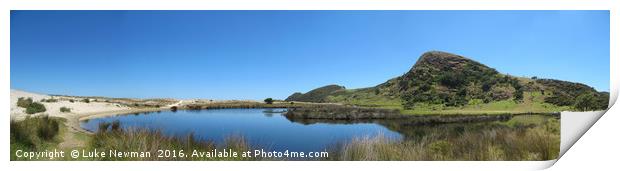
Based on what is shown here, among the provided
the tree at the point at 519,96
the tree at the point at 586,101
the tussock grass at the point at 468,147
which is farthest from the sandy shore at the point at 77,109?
the tree at the point at 586,101

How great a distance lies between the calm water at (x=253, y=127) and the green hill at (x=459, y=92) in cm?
74

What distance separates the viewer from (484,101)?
11328 mm

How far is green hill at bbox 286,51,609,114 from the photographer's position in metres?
9.99

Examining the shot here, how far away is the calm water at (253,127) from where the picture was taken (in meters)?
8.59

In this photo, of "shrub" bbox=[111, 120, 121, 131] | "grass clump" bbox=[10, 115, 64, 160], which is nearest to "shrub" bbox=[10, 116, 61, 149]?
"grass clump" bbox=[10, 115, 64, 160]

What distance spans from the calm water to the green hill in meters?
0.74

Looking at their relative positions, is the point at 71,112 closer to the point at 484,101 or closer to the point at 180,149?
the point at 180,149

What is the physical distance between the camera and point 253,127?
32.0ft

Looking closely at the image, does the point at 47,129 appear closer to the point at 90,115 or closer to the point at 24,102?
the point at 24,102

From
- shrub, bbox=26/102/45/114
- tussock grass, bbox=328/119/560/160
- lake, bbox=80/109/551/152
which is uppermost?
shrub, bbox=26/102/45/114

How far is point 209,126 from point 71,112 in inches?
132

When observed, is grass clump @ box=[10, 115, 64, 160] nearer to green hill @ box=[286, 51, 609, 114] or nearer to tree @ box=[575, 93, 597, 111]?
green hill @ box=[286, 51, 609, 114]

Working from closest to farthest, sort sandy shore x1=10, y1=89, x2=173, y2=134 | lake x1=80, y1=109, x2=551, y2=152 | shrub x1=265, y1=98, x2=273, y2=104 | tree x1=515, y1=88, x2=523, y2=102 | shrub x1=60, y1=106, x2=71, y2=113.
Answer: lake x1=80, y1=109, x2=551, y2=152 < sandy shore x1=10, y1=89, x2=173, y2=134 < shrub x1=60, y1=106, x2=71, y2=113 < shrub x1=265, y1=98, x2=273, y2=104 < tree x1=515, y1=88, x2=523, y2=102

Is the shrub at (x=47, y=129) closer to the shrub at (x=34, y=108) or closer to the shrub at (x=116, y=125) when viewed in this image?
the shrub at (x=34, y=108)
